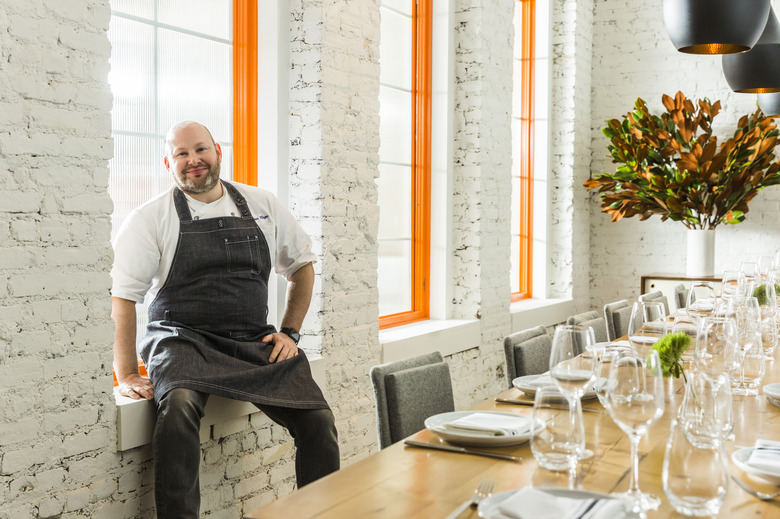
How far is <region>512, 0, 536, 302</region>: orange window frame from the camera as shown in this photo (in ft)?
21.5

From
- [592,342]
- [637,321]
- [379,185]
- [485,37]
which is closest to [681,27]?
[637,321]

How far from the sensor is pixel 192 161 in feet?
10.4

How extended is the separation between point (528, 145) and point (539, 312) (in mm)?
1405

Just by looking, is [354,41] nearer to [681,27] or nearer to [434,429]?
[681,27]

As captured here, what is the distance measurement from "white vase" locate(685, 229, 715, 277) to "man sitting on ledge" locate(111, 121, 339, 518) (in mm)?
4151

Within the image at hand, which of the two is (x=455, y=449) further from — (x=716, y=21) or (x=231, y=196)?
(x=231, y=196)

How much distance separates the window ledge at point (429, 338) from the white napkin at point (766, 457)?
2612mm

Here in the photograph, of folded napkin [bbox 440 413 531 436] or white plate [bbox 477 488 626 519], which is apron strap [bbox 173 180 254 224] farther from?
white plate [bbox 477 488 626 519]

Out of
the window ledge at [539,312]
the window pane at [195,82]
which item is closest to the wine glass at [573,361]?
the window pane at [195,82]

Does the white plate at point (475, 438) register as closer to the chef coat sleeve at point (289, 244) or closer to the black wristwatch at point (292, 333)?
the black wristwatch at point (292, 333)

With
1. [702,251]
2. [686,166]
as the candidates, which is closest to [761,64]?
[686,166]

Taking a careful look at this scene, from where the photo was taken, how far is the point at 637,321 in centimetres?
268

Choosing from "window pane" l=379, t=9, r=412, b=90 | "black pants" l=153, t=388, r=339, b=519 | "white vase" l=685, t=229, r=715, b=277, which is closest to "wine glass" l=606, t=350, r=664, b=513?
"black pants" l=153, t=388, r=339, b=519

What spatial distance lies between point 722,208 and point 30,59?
520 centimetres
